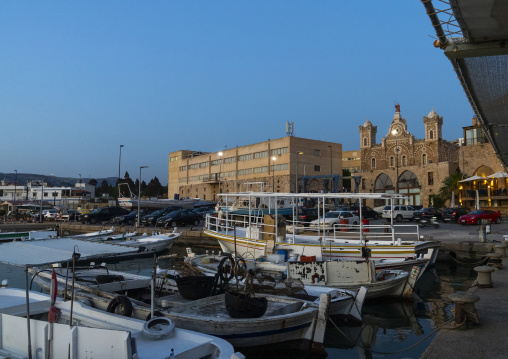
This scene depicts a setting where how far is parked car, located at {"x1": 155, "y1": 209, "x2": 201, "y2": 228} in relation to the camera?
35.7 metres

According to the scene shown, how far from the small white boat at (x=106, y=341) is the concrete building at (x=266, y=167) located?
5036 centimetres

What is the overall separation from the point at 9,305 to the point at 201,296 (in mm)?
3999

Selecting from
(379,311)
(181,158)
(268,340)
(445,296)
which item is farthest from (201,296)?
(181,158)

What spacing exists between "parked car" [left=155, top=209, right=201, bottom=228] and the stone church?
31.6 m

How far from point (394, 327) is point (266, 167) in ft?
191

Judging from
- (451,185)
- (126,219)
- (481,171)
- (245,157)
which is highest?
(245,157)

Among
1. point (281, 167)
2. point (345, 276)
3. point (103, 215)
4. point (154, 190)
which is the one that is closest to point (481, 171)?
point (281, 167)

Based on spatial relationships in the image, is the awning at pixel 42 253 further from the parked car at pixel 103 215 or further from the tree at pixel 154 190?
the tree at pixel 154 190

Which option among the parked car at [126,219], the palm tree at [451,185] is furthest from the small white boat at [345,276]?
the palm tree at [451,185]

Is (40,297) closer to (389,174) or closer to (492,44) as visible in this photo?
(492,44)

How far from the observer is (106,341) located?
5.06 meters

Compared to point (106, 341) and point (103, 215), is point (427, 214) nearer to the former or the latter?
point (103, 215)

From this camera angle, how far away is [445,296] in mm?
13836

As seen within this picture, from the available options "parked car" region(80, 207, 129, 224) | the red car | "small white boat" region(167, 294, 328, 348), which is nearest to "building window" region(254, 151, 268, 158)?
"parked car" region(80, 207, 129, 224)
